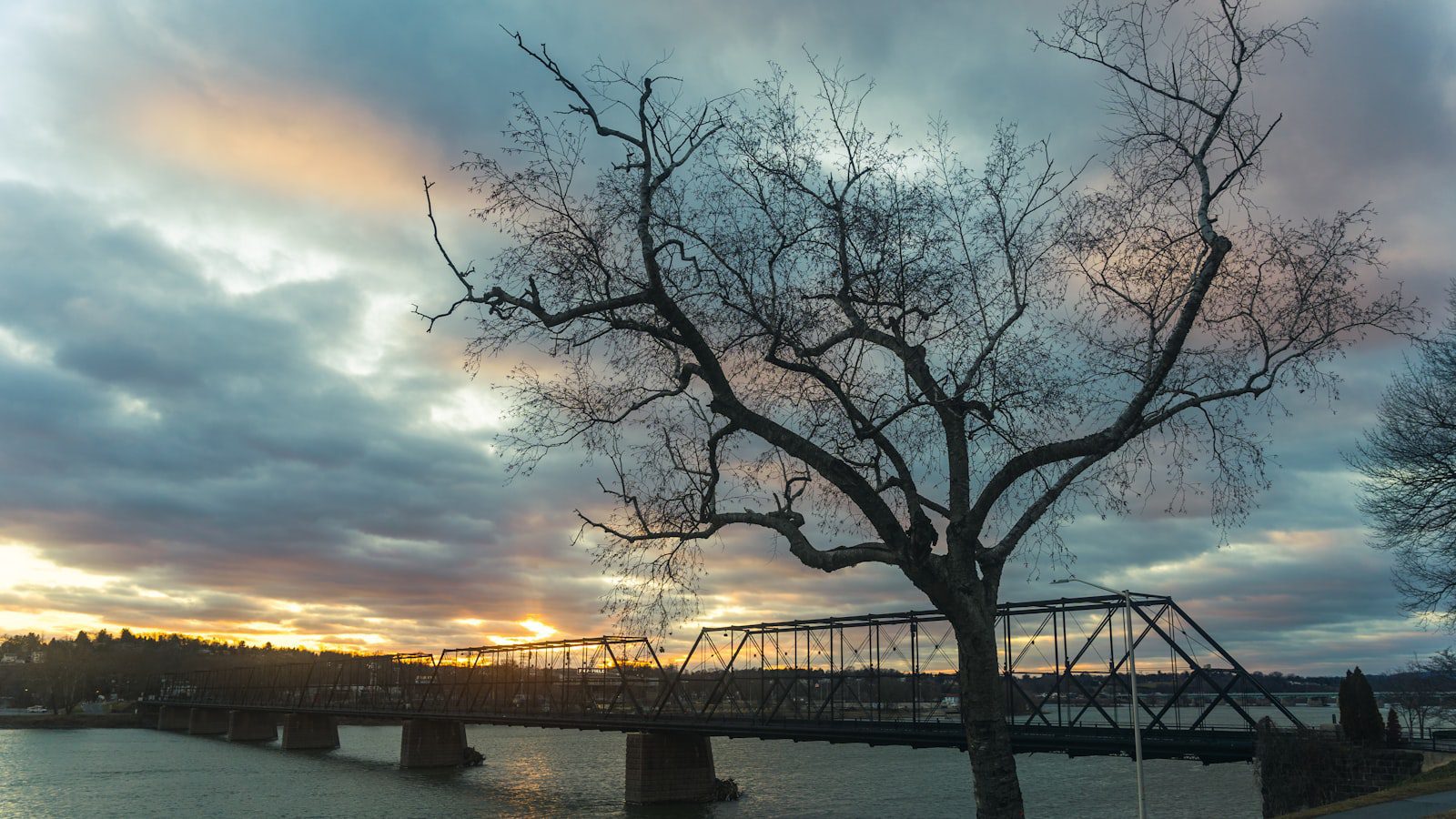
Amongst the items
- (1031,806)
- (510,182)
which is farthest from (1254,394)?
(1031,806)

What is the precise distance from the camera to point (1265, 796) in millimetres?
34500

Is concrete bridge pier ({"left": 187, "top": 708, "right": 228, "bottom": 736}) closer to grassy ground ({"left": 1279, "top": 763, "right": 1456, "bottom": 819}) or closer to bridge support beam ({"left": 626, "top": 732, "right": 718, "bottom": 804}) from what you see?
bridge support beam ({"left": 626, "top": 732, "right": 718, "bottom": 804})

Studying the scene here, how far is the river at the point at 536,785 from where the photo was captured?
69688 mm

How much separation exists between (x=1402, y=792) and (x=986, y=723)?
17488mm

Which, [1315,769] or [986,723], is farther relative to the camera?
[1315,769]

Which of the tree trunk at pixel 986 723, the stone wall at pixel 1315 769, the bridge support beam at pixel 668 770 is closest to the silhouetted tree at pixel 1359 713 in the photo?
the stone wall at pixel 1315 769

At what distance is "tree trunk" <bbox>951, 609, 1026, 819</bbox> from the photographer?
20812 millimetres

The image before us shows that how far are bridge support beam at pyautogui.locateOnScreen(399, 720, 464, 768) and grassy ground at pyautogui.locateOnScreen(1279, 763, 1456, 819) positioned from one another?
91.8 metres

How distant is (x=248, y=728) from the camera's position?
178 meters

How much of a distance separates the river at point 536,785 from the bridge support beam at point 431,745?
1883 millimetres

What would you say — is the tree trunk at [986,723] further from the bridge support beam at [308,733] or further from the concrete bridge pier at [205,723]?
the concrete bridge pier at [205,723]

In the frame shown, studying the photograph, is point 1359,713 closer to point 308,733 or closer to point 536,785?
point 536,785

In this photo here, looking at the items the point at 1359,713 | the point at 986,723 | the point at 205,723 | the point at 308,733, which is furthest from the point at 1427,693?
the point at 205,723

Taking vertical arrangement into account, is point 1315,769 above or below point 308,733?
above
